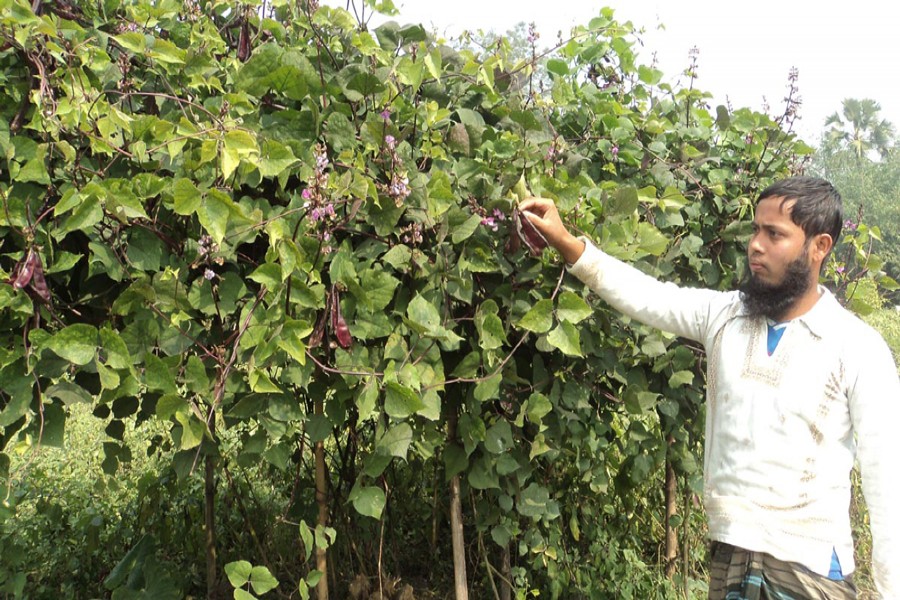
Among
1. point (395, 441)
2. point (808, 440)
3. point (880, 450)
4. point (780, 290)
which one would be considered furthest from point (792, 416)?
point (395, 441)

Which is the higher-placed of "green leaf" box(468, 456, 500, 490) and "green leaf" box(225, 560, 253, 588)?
"green leaf" box(468, 456, 500, 490)

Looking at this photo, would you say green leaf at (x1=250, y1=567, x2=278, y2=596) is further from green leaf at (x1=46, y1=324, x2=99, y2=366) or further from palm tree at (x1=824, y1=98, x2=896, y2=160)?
palm tree at (x1=824, y1=98, x2=896, y2=160)

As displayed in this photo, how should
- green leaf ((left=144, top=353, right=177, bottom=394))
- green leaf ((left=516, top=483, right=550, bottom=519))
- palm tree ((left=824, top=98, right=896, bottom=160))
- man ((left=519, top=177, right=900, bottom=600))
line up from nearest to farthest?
green leaf ((left=144, top=353, right=177, bottom=394)) → man ((left=519, top=177, right=900, bottom=600)) → green leaf ((left=516, top=483, right=550, bottom=519)) → palm tree ((left=824, top=98, right=896, bottom=160))

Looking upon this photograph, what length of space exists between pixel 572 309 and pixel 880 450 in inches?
28.1

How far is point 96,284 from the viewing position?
1.85m

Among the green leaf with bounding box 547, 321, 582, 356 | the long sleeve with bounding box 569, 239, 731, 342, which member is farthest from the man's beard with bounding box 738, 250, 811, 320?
the green leaf with bounding box 547, 321, 582, 356

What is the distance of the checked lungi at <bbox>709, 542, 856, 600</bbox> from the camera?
1801 mm

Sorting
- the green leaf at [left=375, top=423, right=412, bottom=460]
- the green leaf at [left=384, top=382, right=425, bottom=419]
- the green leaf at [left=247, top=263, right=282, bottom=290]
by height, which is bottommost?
the green leaf at [left=375, top=423, right=412, bottom=460]

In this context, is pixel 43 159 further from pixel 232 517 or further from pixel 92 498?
pixel 92 498

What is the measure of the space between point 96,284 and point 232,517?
6.37ft

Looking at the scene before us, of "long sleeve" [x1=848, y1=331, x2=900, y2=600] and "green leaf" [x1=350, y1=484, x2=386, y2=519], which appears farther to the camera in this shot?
"green leaf" [x1=350, y1=484, x2=386, y2=519]

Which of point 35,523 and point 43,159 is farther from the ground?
point 43,159

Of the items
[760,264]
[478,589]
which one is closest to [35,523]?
[478,589]

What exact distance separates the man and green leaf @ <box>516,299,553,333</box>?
0.16 metres
